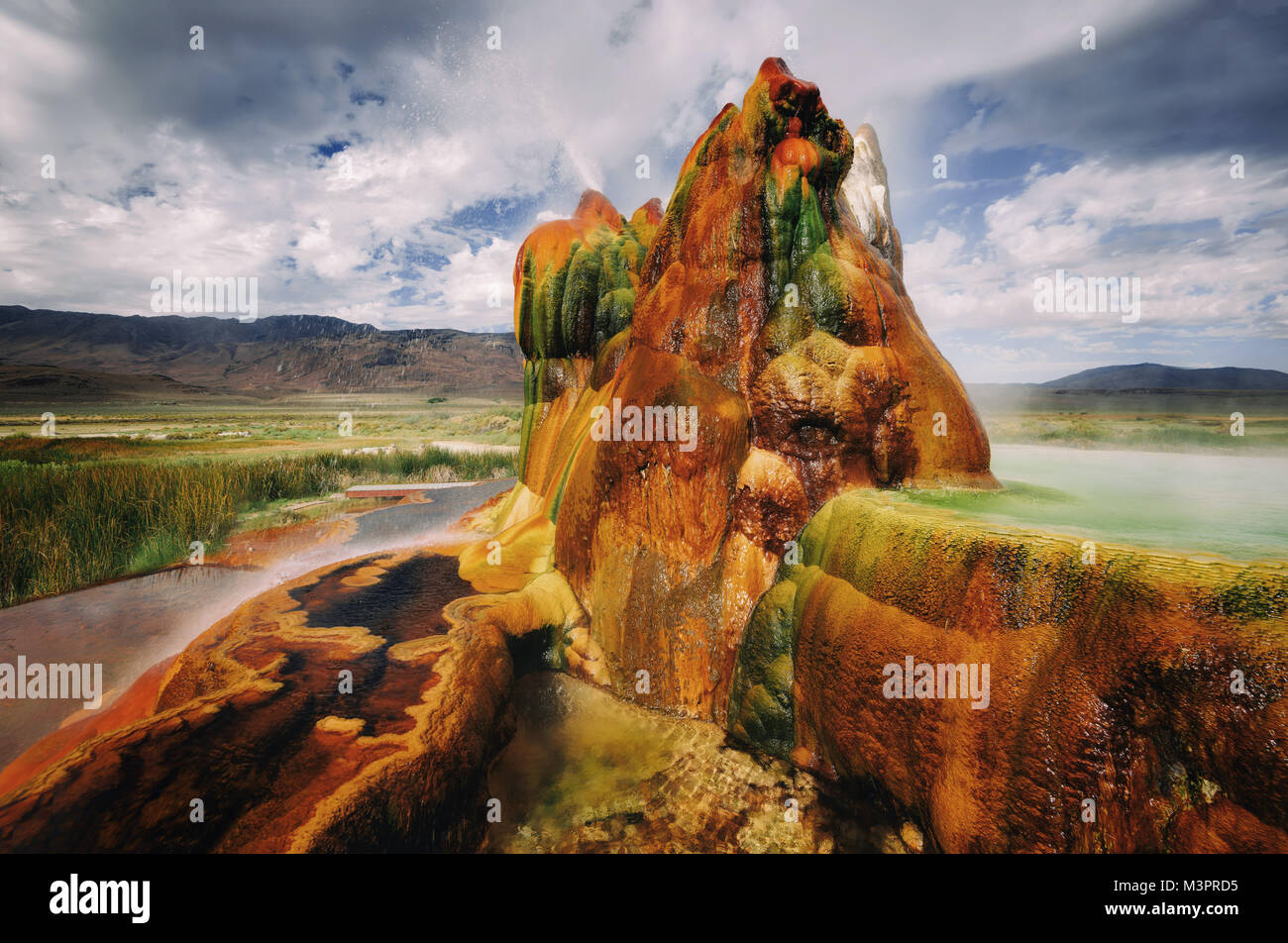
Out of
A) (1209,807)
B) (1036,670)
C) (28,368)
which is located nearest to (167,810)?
(1036,670)

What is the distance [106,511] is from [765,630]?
12092 mm

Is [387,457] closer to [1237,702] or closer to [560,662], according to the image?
[560,662]

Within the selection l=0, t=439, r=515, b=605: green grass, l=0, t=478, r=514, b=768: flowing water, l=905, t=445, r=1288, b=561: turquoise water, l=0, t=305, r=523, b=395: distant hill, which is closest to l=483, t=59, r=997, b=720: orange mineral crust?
l=905, t=445, r=1288, b=561: turquoise water

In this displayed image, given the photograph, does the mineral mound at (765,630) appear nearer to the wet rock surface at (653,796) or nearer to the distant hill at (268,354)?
the wet rock surface at (653,796)

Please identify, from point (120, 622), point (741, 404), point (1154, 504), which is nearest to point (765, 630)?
point (741, 404)

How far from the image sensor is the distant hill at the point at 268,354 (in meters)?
133

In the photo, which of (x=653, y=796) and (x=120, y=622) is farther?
(x=120, y=622)

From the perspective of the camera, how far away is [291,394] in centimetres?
12262

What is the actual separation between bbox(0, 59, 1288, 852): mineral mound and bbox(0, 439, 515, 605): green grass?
477cm

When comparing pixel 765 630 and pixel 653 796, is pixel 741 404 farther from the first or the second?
pixel 653 796

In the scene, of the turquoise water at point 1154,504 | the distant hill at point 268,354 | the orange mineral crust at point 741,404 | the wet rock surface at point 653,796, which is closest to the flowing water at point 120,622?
the orange mineral crust at point 741,404

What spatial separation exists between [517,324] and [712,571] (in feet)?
24.5

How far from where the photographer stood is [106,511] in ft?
31.1

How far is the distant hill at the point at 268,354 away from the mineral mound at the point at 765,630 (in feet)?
380
